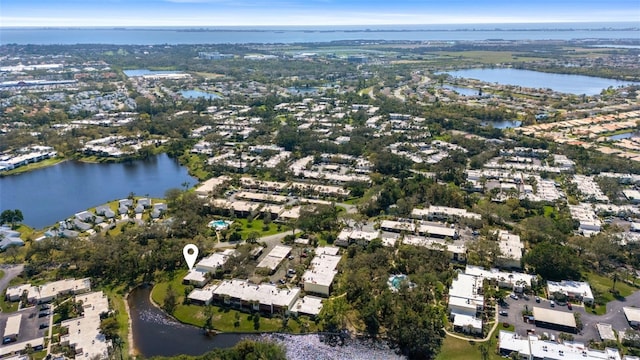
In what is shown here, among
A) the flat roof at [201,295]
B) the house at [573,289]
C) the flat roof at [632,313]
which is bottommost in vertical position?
the flat roof at [632,313]

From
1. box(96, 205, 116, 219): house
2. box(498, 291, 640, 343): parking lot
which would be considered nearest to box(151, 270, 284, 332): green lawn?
box(498, 291, 640, 343): parking lot

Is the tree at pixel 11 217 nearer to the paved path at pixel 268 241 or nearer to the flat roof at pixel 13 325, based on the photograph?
the flat roof at pixel 13 325

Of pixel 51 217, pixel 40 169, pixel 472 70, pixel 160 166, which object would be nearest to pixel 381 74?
pixel 472 70

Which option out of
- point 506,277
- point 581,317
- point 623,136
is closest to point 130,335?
point 506,277

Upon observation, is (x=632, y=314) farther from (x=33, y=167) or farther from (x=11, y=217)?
(x=33, y=167)

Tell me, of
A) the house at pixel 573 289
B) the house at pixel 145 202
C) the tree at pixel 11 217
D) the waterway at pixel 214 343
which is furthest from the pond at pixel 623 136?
the tree at pixel 11 217

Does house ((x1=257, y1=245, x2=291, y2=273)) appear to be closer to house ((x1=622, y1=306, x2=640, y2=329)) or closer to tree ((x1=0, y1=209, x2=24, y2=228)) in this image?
house ((x1=622, y1=306, x2=640, y2=329))
